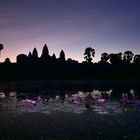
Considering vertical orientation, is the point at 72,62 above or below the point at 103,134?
above

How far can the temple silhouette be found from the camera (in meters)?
139

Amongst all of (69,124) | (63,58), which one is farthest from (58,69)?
(69,124)

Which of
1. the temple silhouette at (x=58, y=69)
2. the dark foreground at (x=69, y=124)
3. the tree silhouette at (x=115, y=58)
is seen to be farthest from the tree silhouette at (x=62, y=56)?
the dark foreground at (x=69, y=124)

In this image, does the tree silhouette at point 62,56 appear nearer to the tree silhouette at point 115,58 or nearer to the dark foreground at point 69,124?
the tree silhouette at point 115,58

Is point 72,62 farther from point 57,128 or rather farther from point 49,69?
point 57,128

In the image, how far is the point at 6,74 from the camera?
13000 cm

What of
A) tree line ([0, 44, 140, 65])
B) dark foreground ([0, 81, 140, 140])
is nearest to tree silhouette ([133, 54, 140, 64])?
tree line ([0, 44, 140, 65])

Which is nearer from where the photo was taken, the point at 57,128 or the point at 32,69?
the point at 57,128

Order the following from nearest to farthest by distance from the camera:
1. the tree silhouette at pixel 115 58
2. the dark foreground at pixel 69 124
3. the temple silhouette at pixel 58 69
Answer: the dark foreground at pixel 69 124
the temple silhouette at pixel 58 69
the tree silhouette at pixel 115 58

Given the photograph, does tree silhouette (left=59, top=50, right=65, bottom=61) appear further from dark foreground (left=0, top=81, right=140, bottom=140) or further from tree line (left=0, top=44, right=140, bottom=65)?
dark foreground (left=0, top=81, right=140, bottom=140)

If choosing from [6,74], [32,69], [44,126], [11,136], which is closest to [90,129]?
[44,126]

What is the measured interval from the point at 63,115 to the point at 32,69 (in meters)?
123

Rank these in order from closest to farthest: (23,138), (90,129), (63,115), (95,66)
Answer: (23,138) → (90,129) → (63,115) → (95,66)

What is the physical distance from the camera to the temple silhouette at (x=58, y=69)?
456ft
